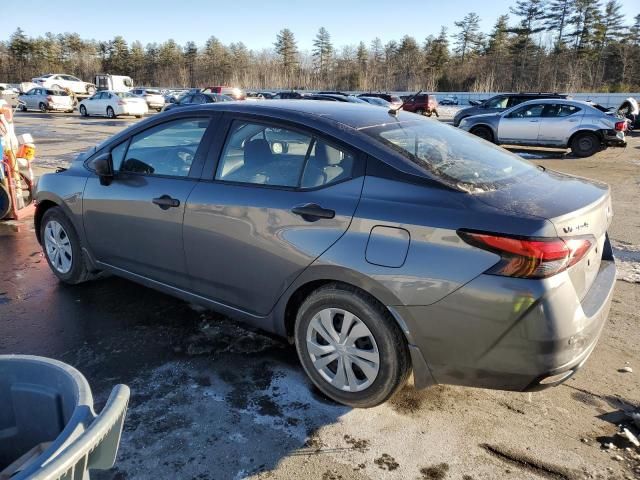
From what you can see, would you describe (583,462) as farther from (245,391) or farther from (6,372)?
(6,372)

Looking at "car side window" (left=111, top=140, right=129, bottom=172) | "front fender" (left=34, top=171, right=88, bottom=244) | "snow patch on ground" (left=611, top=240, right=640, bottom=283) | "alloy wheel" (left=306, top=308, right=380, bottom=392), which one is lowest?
"snow patch on ground" (left=611, top=240, right=640, bottom=283)

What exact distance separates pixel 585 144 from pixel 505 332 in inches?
576

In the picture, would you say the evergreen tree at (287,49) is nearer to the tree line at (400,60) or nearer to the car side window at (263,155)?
the tree line at (400,60)

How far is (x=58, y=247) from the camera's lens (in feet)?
15.1

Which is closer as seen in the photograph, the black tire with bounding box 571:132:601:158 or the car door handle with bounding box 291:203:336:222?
the car door handle with bounding box 291:203:336:222

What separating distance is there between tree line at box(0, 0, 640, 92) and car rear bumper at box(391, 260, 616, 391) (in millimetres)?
51768

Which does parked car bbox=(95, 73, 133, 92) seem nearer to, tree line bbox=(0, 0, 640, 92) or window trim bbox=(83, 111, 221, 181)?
tree line bbox=(0, 0, 640, 92)

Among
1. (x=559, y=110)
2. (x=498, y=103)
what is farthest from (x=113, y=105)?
(x=559, y=110)

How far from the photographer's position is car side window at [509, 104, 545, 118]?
49.6ft

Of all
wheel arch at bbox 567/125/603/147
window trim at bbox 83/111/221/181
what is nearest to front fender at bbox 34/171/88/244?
window trim at bbox 83/111/221/181

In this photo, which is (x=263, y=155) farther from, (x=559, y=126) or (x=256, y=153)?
(x=559, y=126)

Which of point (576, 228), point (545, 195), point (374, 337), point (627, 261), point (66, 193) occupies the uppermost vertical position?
point (545, 195)

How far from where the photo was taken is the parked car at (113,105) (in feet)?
91.1

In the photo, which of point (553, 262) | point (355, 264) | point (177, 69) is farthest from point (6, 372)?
point (177, 69)
